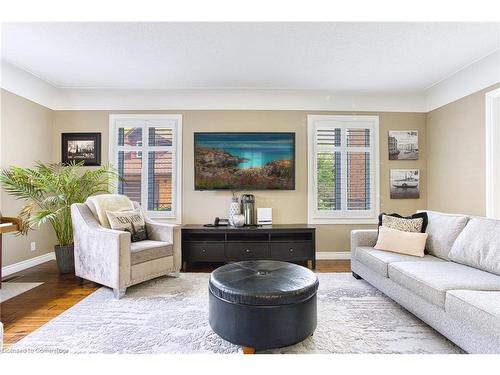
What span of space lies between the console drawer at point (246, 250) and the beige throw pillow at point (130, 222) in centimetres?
109

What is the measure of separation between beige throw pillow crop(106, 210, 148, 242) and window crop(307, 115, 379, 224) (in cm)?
239

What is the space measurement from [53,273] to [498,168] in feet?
18.0

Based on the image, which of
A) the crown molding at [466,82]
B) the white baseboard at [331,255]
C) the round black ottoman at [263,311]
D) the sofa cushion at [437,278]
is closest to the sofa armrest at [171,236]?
the round black ottoman at [263,311]

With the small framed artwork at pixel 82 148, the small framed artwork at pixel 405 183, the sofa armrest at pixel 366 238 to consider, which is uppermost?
the small framed artwork at pixel 82 148

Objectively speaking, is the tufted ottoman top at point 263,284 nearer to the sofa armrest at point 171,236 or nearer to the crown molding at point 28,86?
the sofa armrest at point 171,236

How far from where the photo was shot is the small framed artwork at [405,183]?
4.19 meters

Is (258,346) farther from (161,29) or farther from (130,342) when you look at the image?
(161,29)

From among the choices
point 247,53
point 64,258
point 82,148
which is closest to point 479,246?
point 247,53

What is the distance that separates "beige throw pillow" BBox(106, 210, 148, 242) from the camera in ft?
9.82

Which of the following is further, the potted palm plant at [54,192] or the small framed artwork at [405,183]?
the small framed artwork at [405,183]

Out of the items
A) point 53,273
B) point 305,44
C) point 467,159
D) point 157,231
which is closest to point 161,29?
point 305,44

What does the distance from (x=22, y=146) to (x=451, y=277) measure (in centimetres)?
489

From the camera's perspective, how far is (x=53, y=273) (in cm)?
342

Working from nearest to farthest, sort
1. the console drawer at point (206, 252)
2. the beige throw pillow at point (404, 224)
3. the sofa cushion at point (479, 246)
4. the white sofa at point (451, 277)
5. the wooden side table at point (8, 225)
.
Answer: the white sofa at point (451, 277)
the sofa cushion at point (479, 246)
the wooden side table at point (8, 225)
the beige throw pillow at point (404, 224)
the console drawer at point (206, 252)
